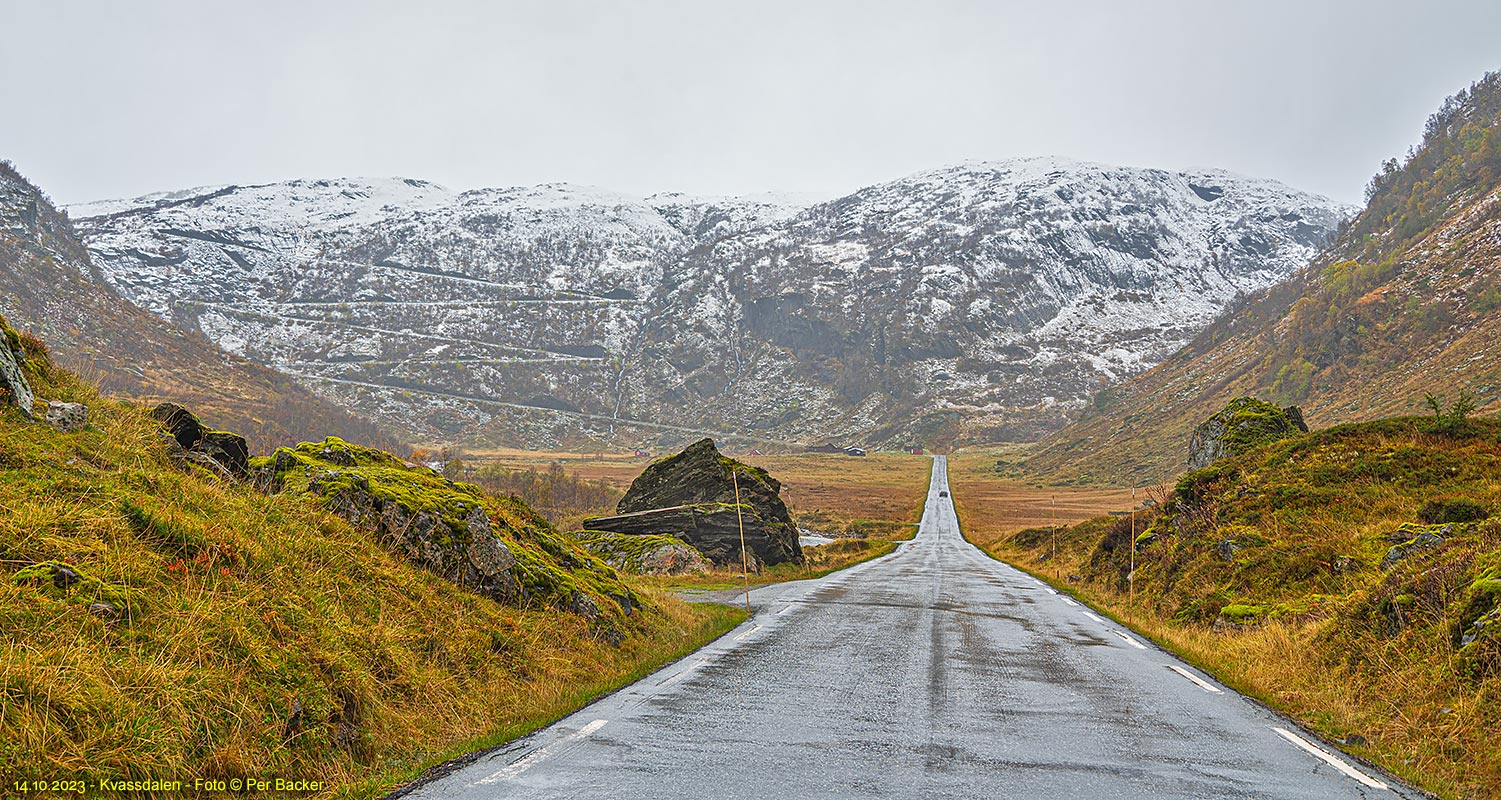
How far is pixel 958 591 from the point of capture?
24.0 metres

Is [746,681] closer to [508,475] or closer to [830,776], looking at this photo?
[830,776]

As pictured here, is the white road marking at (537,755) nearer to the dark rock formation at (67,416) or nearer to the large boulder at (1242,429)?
the dark rock formation at (67,416)

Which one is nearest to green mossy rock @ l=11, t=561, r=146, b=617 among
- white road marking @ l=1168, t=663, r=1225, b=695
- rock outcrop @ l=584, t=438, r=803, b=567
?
white road marking @ l=1168, t=663, r=1225, b=695

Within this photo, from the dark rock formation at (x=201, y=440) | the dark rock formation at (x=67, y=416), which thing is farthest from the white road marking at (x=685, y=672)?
the dark rock formation at (x=67, y=416)

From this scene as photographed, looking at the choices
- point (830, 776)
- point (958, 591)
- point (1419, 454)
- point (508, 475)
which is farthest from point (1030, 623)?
point (508, 475)

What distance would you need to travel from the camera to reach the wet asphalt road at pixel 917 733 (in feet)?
18.9

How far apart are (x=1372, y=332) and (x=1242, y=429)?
11205 cm

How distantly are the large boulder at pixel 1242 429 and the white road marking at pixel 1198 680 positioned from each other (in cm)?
1620

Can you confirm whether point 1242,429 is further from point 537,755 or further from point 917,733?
point 537,755

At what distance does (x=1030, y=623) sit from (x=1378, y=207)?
208 meters

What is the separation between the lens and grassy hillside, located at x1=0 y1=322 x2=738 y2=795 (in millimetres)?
4777

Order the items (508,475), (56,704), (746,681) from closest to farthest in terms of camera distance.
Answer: (56,704), (746,681), (508,475)

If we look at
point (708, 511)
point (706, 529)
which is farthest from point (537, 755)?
point (708, 511)

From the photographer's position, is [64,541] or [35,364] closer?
[64,541]
